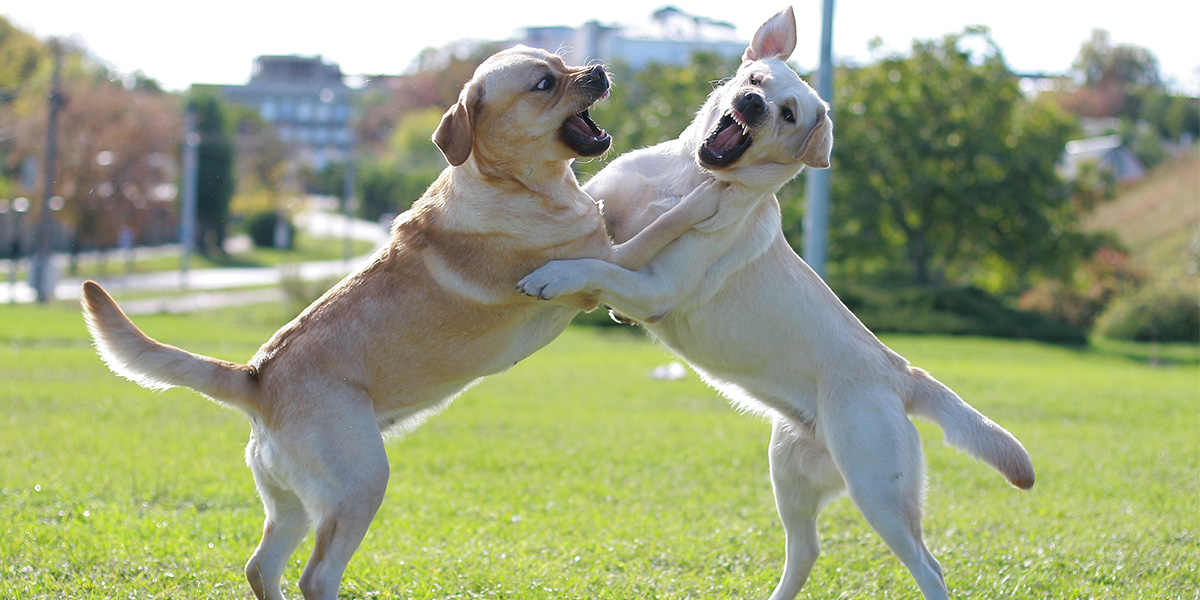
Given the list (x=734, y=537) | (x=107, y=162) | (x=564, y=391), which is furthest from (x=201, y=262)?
(x=734, y=537)

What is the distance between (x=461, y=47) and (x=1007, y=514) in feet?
155

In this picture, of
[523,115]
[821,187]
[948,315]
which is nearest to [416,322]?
[523,115]

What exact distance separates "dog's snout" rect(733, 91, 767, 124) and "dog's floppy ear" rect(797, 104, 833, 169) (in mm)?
239

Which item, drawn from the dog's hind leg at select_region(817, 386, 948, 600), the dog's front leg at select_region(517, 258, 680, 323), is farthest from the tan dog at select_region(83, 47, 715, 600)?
the dog's hind leg at select_region(817, 386, 948, 600)

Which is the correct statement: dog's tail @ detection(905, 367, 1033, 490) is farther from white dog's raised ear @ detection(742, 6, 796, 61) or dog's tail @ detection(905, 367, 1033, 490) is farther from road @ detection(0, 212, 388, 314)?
road @ detection(0, 212, 388, 314)

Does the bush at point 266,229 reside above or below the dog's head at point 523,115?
below

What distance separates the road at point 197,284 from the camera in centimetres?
2959

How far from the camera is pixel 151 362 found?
12.7 ft

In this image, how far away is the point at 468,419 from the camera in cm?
1114

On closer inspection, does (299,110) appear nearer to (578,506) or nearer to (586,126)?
(578,506)

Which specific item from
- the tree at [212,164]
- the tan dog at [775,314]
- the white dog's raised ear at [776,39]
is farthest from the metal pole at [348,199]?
the tan dog at [775,314]

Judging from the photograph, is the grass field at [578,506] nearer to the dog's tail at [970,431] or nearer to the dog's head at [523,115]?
the dog's tail at [970,431]

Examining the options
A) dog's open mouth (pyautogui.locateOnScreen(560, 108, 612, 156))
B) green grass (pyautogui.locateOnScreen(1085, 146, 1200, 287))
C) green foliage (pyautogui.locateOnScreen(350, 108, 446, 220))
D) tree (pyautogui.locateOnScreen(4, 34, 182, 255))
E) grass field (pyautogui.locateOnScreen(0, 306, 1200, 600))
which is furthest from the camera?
green foliage (pyautogui.locateOnScreen(350, 108, 446, 220))

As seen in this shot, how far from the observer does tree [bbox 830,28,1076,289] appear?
86.0 feet
